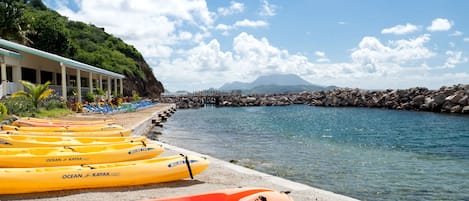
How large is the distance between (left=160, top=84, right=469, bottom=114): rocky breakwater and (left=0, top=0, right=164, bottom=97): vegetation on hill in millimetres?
7942

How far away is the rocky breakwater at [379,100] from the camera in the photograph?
46844 mm

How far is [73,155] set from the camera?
8602mm

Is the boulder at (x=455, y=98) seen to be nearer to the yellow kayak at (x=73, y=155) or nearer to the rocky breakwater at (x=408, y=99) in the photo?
the rocky breakwater at (x=408, y=99)

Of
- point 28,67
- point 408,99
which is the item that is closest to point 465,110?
point 408,99

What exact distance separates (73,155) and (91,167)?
4.55 ft

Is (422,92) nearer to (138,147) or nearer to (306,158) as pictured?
(306,158)

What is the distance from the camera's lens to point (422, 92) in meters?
58.0

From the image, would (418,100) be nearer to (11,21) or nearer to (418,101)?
(418,101)

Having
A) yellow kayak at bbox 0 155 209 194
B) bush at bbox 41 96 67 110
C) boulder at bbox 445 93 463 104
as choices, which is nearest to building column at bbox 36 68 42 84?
bush at bbox 41 96 67 110

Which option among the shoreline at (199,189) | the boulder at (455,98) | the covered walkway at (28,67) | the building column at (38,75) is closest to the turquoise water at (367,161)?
the shoreline at (199,189)

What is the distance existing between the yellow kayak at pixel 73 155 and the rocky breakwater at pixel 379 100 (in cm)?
4319

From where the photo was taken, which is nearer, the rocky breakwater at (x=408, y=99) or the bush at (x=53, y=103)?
the bush at (x=53, y=103)

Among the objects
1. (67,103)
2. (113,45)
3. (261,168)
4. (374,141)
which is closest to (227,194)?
(261,168)

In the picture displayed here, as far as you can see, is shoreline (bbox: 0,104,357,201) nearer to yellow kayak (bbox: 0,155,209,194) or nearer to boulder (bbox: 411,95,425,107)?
yellow kayak (bbox: 0,155,209,194)
